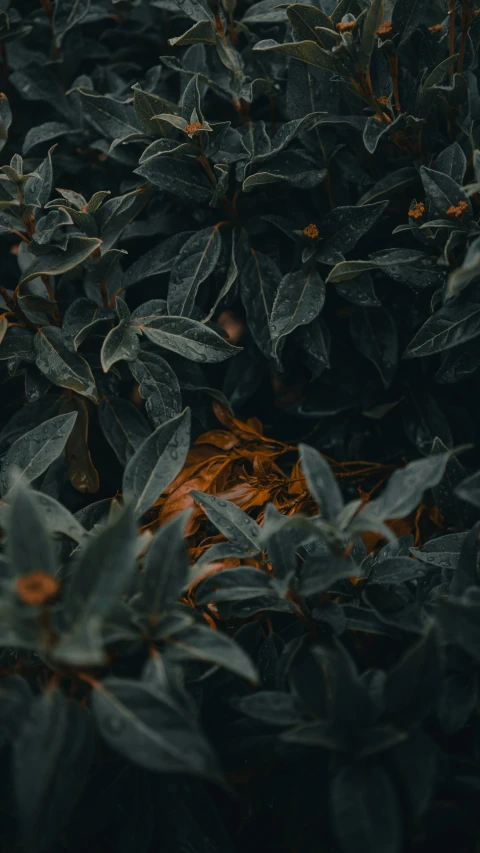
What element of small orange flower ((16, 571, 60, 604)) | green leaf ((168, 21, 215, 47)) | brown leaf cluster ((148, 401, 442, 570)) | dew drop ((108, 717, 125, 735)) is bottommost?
brown leaf cluster ((148, 401, 442, 570))

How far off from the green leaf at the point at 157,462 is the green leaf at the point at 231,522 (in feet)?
0.17

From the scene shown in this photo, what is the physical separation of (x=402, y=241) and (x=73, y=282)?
68 cm

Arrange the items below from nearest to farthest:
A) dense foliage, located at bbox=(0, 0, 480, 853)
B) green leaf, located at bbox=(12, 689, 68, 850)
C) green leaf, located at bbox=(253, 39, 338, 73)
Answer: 1. green leaf, located at bbox=(12, 689, 68, 850)
2. dense foliage, located at bbox=(0, 0, 480, 853)
3. green leaf, located at bbox=(253, 39, 338, 73)

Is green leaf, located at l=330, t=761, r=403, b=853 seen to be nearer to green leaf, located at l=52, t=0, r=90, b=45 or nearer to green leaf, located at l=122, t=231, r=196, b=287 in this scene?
green leaf, located at l=122, t=231, r=196, b=287

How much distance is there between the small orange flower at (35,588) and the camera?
27.5 inches

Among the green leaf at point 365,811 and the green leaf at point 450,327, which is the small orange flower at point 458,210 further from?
the green leaf at point 365,811

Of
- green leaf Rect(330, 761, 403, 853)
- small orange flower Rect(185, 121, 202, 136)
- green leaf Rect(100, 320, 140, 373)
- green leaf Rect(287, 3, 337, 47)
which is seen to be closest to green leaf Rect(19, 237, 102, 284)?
green leaf Rect(100, 320, 140, 373)

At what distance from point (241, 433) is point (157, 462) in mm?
354

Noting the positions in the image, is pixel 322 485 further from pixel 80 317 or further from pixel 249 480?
pixel 80 317

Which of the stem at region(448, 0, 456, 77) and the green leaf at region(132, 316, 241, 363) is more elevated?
the stem at region(448, 0, 456, 77)

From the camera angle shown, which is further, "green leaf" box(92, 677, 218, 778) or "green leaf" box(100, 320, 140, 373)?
"green leaf" box(100, 320, 140, 373)

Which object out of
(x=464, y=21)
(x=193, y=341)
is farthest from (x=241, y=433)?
(x=464, y=21)

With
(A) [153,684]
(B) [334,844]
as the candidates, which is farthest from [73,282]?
(B) [334,844]

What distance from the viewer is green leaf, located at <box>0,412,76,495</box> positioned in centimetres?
115
